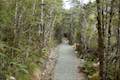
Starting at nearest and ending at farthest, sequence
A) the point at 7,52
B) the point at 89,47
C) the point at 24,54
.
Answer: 1. the point at 7,52
2. the point at 24,54
3. the point at 89,47

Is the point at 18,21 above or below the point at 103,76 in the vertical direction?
above

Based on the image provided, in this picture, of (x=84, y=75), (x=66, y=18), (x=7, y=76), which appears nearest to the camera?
(x=7, y=76)

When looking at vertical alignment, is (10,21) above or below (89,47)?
above

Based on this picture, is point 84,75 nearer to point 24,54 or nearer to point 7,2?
point 24,54

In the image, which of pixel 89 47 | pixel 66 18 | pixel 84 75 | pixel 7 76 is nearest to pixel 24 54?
pixel 7 76

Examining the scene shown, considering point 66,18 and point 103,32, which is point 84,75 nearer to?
point 103,32

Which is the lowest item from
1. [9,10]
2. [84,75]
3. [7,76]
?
[84,75]

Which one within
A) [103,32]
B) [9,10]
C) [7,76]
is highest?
[9,10]

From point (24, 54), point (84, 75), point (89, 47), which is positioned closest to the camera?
point (24, 54)

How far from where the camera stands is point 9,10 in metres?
11.1

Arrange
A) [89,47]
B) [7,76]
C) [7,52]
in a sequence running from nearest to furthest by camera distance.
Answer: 1. [7,76]
2. [7,52]
3. [89,47]

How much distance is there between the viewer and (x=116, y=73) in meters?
11.0

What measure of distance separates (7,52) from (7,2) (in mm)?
2498

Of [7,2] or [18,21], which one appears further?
[7,2]
